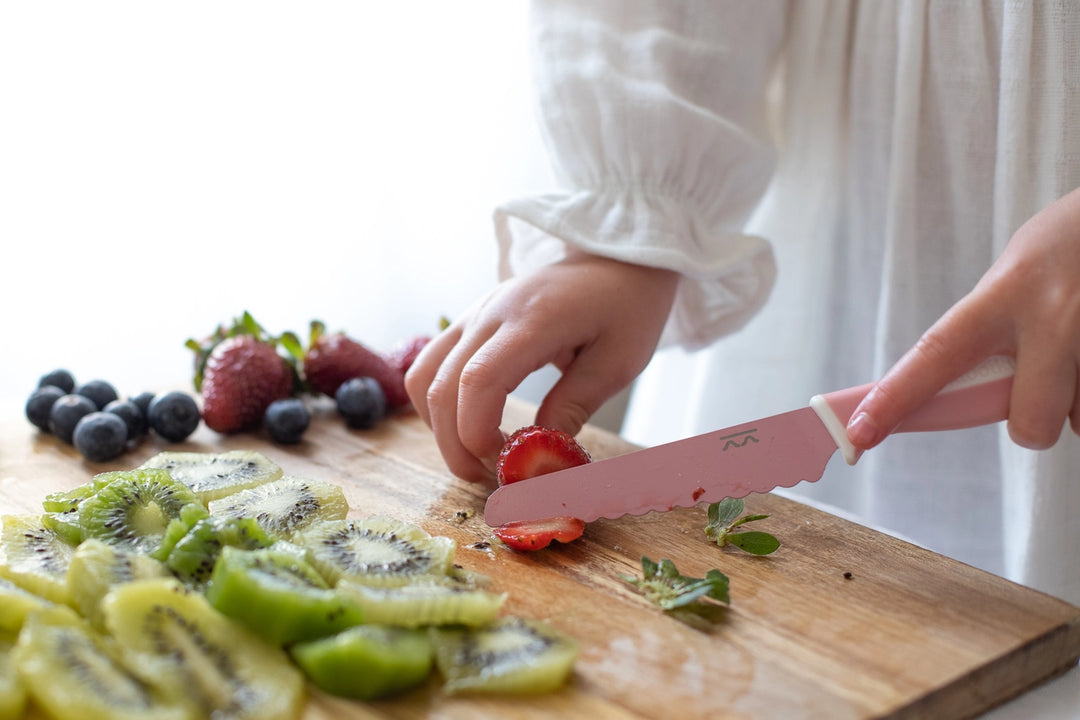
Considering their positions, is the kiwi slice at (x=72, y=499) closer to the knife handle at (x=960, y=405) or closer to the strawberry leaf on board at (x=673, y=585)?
the strawberry leaf on board at (x=673, y=585)

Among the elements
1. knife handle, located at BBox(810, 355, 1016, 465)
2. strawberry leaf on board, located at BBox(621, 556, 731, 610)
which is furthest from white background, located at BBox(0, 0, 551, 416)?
knife handle, located at BBox(810, 355, 1016, 465)

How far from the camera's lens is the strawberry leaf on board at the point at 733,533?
1.09 metres

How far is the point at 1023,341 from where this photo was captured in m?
0.98

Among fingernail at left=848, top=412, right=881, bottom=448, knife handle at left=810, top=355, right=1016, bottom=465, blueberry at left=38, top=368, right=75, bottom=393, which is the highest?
knife handle at left=810, top=355, right=1016, bottom=465

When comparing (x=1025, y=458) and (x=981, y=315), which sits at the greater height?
Result: (x=981, y=315)

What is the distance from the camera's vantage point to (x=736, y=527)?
3.81 feet

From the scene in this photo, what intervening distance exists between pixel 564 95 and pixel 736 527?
0.71 meters

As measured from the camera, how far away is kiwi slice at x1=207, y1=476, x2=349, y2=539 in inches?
44.0

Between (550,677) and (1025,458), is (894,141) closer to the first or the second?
(1025,458)

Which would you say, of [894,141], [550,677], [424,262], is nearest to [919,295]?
[894,141]

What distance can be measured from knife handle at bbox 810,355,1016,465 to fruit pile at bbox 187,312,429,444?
809 millimetres

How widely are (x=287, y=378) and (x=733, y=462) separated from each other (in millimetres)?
866

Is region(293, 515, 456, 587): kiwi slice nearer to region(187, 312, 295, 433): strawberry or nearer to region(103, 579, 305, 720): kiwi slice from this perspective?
region(103, 579, 305, 720): kiwi slice

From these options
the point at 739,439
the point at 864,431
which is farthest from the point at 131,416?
the point at 864,431
